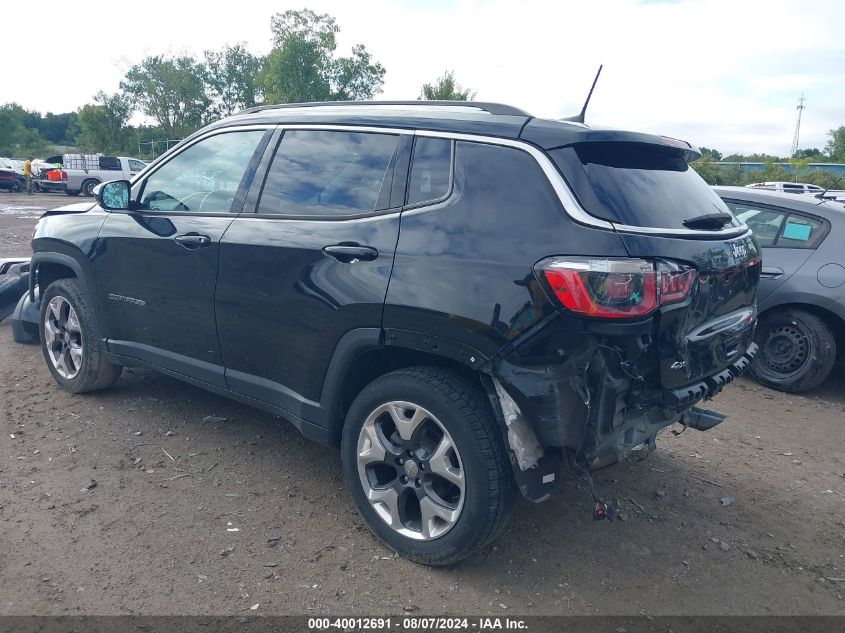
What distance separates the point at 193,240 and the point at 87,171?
94.6 ft

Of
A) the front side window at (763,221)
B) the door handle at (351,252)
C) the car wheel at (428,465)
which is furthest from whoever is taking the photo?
the front side window at (763,221)

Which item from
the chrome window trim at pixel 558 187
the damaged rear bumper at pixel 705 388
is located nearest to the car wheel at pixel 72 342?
the chrome window trim at pixel 558 187

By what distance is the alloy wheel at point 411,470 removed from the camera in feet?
9.68

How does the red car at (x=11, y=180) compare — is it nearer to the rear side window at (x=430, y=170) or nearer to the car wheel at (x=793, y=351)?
the car wheel at (x=793, y=351)

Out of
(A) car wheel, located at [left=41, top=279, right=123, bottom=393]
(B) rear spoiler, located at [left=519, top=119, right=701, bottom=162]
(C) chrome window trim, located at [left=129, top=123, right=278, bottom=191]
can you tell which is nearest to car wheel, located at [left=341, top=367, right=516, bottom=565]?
(B) rear spoiler, located at [left=519, top=119, right=701, bottom=162]

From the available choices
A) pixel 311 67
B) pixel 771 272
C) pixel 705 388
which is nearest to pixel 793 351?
pixel 771 272

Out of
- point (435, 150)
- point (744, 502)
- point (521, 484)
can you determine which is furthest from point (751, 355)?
point (435, 150)

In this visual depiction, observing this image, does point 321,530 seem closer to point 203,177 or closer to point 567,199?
point 567,199

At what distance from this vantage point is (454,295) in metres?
2.81

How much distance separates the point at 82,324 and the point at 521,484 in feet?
11.1

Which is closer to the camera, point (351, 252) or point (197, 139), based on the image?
point (351, 252)

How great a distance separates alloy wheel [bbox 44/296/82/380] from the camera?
483 centimetres

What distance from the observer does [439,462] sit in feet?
9.68

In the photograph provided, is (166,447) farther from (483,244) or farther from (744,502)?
(744,502)
